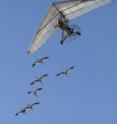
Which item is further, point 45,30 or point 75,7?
point 45,30

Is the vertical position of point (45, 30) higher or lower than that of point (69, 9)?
higher

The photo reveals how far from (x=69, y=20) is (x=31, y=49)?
34.8ft

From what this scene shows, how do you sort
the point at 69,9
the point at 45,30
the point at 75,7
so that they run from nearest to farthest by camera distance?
1. the point at 69,9
2. the point at 75,7
3. the point at 45,30

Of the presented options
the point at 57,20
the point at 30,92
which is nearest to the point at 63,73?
the point at 30,92

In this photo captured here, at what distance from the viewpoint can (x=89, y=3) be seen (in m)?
156

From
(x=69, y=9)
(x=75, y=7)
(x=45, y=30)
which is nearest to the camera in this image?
(x=69, y=9)

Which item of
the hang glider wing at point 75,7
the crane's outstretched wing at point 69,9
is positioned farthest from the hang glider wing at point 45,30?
the hang glider wing at point 75,7

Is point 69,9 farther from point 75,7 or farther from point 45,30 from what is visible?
point 45,30

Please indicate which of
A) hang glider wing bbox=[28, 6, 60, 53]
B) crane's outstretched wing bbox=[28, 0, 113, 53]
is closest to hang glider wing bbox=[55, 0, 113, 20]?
crane's outstretched wing bbox=[28, 0, 113, 53]

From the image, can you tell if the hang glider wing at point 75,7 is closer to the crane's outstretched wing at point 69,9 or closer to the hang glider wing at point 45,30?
the crane's outstretched wing at point 69,9

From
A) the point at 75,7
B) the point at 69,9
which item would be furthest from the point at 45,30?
the point at 75,7

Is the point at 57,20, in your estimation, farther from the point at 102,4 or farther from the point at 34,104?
the point at 34,104

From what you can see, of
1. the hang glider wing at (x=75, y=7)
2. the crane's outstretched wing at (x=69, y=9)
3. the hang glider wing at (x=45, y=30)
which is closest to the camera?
the crane's outstretched wing at (x=69, y=9)

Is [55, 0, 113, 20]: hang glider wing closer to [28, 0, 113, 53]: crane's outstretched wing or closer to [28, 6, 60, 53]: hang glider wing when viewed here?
[28, 0, 113, 53]: crane's outstretched wing
